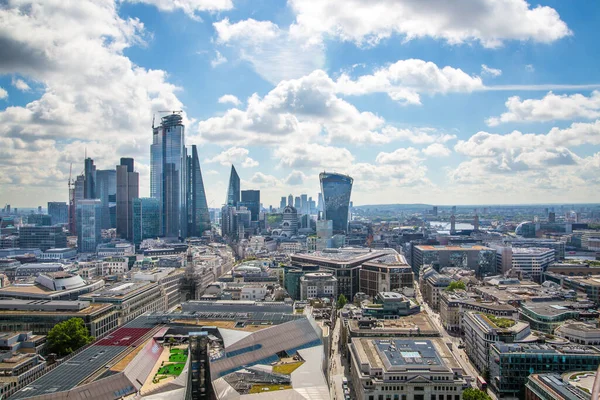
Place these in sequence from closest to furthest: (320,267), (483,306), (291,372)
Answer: (291,372) → (483,306) → (320,267)

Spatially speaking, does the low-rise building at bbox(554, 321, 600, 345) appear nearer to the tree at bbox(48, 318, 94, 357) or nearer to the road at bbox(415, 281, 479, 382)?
the road at bbox(415, 281, 479, 382)

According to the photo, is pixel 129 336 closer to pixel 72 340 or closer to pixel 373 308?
pixel 72 340

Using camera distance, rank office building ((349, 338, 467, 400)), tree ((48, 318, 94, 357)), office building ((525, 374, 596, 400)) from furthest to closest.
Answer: tree ((48, 318, 94, 357)) → office building ((349, 338, 467, 400)) → office building ((525, 374, 596, 400))

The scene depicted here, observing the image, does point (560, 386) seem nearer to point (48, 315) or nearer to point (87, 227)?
point (48, 315)

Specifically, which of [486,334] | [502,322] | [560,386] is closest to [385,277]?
[502,322]

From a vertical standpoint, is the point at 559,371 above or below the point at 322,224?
below

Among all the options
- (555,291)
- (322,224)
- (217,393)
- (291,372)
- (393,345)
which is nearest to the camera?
(217,393)

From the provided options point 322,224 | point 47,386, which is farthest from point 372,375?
point 322,224

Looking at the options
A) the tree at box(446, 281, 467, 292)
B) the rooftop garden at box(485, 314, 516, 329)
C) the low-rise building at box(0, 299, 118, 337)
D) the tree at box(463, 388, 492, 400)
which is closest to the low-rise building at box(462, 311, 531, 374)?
the rooftop garden at box(485, 314, 516, 329)
